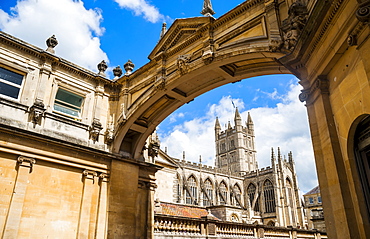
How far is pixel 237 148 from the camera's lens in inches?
3656

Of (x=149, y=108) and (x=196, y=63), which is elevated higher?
(x=196, y=63)

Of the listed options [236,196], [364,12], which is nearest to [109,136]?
[364,12]

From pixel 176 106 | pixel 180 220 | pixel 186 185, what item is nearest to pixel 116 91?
pixel 176 106

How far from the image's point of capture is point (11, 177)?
9.80 meters

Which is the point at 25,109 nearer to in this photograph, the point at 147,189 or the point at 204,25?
the point at 147,189

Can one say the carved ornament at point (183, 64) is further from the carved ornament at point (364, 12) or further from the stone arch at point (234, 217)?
the stone arch at point (234, 217)

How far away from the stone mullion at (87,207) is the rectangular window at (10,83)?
3.99m

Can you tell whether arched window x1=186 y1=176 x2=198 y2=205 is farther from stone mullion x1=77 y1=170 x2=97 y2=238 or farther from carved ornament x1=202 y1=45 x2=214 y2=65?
carved ornament x1=202 y1=45 x2=214 y2=65

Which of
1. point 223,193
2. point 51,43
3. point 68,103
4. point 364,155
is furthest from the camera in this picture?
point 223,193

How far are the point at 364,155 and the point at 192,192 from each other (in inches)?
2238

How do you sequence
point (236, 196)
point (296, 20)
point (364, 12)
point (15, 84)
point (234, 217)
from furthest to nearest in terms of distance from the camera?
point (236, 196)
point (234, 217)
point (15, 84)
point (296, 20)
point (364, 12)

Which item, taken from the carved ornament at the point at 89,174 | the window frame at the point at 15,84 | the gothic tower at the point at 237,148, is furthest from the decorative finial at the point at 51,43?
the gothic tower at the point at 237,148

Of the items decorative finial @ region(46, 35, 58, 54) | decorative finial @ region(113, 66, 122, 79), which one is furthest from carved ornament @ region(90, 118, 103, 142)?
decorative finial @ region(46, 35, 58, 54)

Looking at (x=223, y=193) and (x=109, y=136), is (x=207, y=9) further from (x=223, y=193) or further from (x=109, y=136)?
(x=223, y=193)
